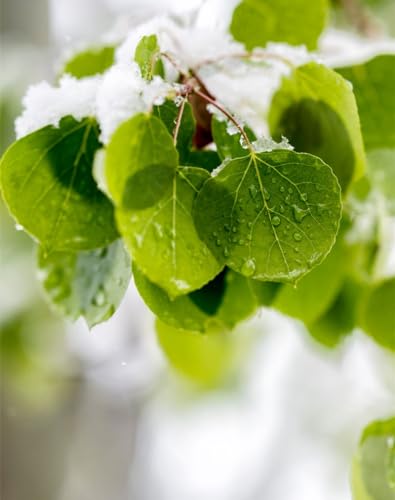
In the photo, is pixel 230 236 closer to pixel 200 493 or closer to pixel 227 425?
pixel 227 425

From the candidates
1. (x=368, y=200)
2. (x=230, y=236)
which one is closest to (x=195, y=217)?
(x=230, y=236)

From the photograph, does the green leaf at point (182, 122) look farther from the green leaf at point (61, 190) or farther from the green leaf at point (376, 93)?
the green leaf at point (376, 93)

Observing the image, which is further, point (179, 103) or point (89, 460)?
point (89, 460)

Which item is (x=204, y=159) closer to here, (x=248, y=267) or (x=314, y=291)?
(x=248, y=267)

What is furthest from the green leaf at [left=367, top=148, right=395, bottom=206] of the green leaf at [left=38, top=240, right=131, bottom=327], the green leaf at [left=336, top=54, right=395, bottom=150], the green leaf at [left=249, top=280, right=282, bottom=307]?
the green leaf at [left=38, top=240, right=131, bottom=327]

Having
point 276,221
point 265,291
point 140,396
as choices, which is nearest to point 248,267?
point 276,221

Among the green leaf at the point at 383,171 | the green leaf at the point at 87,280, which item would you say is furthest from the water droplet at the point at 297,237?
the green leaf at the point at 383,171
